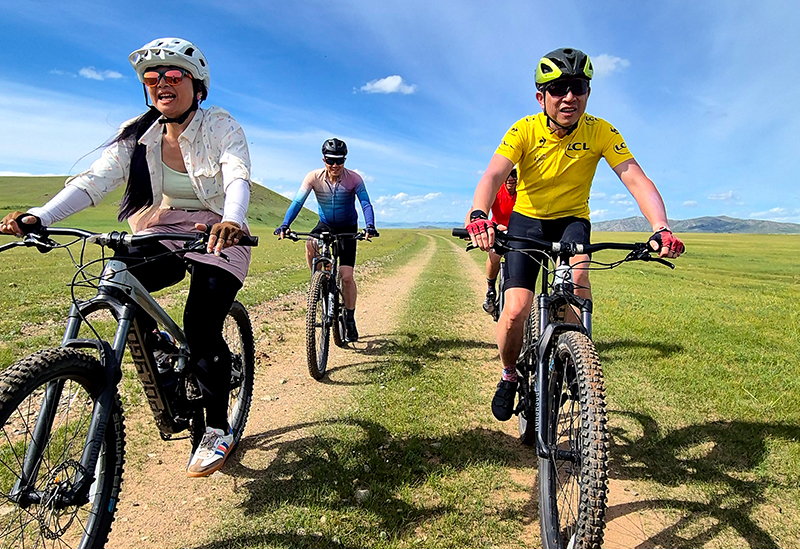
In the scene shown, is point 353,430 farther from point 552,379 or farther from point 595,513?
point 595,513

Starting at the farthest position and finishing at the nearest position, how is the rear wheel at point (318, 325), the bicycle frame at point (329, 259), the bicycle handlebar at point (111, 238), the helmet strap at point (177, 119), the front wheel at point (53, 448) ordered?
the bicycle frame at point (329, 259)
the rear wheel at point (318, 325)
the helmet strap at point (177, 119)
the bicycle handlebar at point (111, 238)
the front wheel at point (53, 448)

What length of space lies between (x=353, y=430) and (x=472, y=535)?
1822 mm

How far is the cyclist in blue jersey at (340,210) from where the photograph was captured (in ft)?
24.0

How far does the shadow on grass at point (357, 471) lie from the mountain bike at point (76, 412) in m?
0.90

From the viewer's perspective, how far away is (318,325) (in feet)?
21.1

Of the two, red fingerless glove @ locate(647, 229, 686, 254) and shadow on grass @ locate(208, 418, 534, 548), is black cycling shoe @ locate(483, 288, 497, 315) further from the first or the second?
red fingerless glove @ locate(647, 229, 686, 254)

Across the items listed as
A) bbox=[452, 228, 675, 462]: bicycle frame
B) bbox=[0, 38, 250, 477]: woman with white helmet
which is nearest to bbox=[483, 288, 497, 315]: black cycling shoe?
bbox=[452, 228, 675, 462]: bicycle frame

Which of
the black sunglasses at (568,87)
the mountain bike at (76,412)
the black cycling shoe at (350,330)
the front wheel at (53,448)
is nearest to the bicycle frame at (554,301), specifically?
the black sunglasses at (568,87)

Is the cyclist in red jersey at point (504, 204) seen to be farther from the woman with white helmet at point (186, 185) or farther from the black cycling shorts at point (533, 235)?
the woman with white helmet at point (186, 185)

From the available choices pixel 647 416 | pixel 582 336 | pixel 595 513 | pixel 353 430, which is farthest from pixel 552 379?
pixel 647 416

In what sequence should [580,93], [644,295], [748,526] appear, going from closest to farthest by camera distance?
[748,526] → [580,93] → [644,295]

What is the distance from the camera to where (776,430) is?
477 cm

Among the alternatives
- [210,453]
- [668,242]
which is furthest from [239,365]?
[668,242]

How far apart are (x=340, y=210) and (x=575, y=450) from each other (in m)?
5.53
